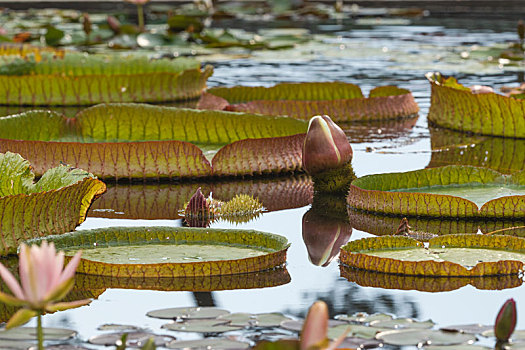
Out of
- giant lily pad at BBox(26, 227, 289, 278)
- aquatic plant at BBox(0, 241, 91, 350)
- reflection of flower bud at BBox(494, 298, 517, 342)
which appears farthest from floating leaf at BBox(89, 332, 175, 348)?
reflection of flower bud at BBox(494, 298, 517, 342)

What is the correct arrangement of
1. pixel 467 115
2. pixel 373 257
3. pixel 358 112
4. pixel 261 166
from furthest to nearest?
pixel 358 112 → pixel 467 115 → pixel 261 166 → pixel 373 257

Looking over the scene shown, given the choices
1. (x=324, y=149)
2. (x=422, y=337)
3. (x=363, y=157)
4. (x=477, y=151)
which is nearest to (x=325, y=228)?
(x=324, y=149)

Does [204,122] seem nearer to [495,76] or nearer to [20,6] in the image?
[495,76]

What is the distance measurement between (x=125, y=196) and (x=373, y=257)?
5.50 feet

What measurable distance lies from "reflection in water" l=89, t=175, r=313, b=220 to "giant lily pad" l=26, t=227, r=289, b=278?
0.79 metres

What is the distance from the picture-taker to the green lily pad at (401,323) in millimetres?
2445

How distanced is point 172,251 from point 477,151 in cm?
269

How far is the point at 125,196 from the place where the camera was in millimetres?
4395

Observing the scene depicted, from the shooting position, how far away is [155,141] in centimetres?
443

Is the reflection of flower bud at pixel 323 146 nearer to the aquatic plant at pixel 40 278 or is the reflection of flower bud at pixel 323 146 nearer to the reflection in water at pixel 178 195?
the reflection in water at pixel 178 195

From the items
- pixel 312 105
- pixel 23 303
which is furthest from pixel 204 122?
pixel 23 303

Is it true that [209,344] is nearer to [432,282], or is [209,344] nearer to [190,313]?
[190,313]

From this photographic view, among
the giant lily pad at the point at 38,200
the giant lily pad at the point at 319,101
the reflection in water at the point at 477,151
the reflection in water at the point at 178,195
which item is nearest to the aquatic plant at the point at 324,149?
the reflection in water at the point at 178,195

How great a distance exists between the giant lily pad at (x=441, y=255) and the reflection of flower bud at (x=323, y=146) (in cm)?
81
